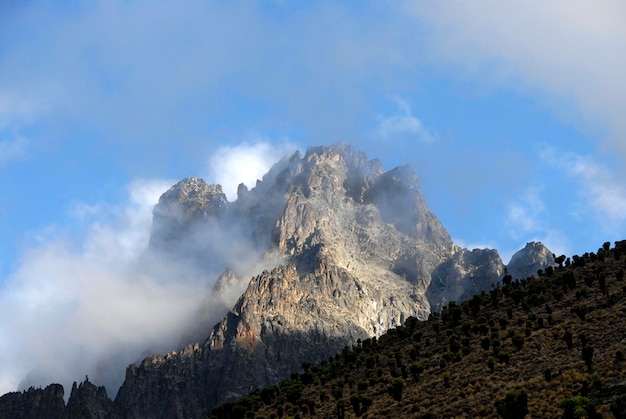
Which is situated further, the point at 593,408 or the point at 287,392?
the point at 287,392

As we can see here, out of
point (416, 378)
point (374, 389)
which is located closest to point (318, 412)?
point (374, 389)

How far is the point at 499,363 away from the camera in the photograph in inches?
2965

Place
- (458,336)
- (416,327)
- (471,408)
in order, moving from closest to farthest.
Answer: (471,408) < (458,336) < (416,327)

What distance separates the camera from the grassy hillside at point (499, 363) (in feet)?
194

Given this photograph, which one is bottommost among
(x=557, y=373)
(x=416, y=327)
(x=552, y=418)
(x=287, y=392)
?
(x=552, y=418)

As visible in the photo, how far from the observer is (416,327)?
388ft

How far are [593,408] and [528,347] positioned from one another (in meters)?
27.6

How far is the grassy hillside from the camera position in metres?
59.0

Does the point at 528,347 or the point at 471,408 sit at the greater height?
the point at 528,347

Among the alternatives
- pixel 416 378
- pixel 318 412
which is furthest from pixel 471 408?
pixel 318 412

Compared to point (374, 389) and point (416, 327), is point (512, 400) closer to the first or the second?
point (374, 389)

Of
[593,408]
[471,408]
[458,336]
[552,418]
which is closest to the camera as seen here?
[593,408]

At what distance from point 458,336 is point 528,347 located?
18927 millimetres

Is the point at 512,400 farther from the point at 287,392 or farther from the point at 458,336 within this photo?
the point at 287,392
